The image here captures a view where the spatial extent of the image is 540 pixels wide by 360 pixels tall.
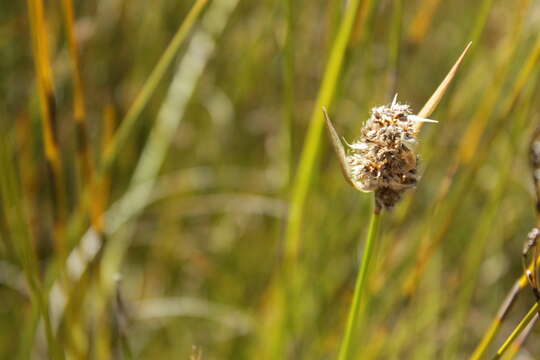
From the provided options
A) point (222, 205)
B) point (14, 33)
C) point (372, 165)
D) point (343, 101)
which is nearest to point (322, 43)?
point (343, 101)

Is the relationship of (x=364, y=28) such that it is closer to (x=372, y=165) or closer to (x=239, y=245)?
(x=372, y=165)

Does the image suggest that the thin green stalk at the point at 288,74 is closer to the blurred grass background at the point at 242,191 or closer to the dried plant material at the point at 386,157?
the blurred grass background at the point at 242,191

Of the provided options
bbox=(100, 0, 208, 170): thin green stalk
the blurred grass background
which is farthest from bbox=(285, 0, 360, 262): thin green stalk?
bbox=(100, 0, 208, 170): thin green stalk

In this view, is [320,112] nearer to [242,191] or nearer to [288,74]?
[288,74]

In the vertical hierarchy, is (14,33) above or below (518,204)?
above

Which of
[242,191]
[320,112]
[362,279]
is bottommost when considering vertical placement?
[362,279]

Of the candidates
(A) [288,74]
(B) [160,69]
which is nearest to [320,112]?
(A) [288,74]

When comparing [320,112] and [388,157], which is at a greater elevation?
[320,112]
